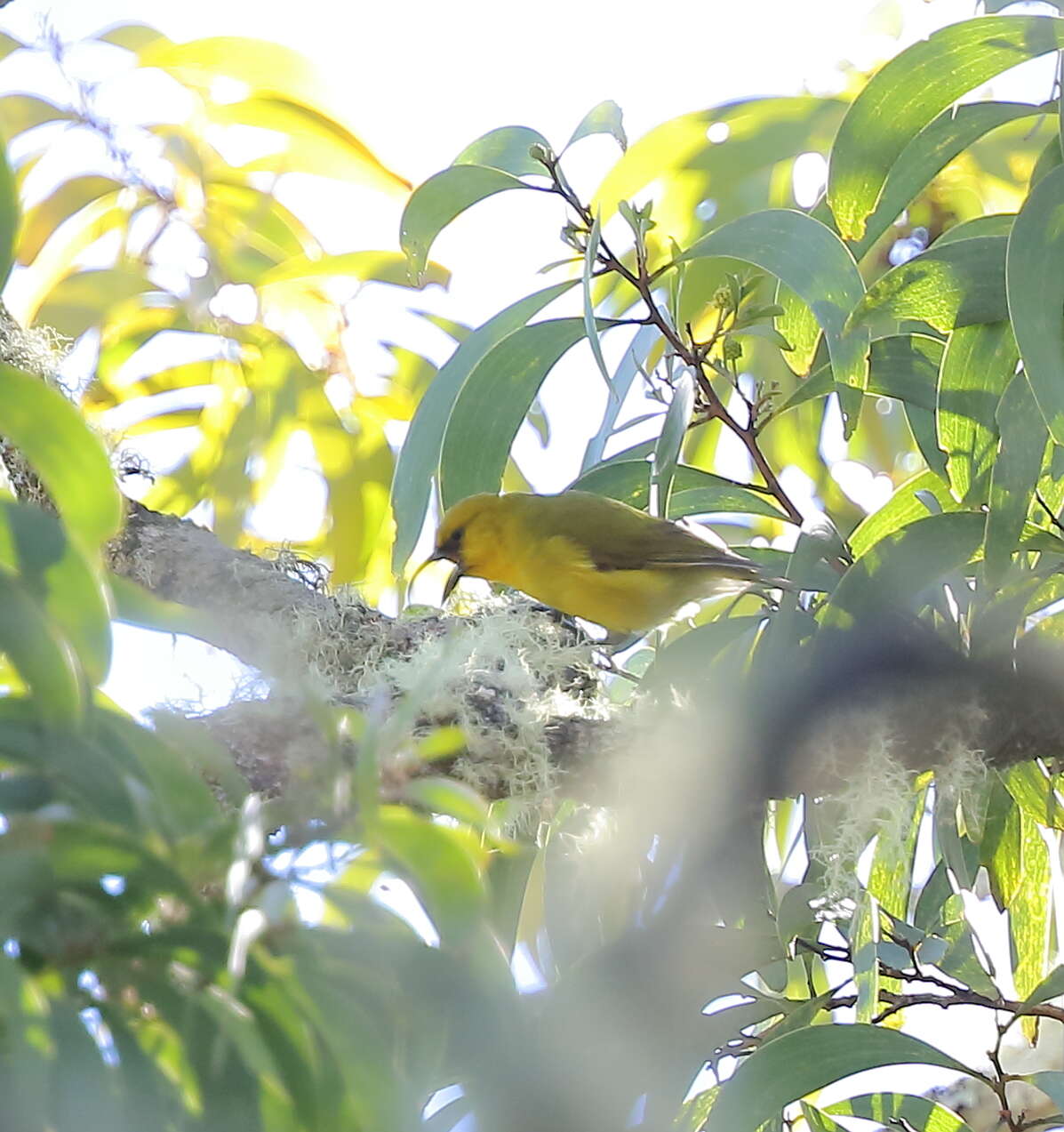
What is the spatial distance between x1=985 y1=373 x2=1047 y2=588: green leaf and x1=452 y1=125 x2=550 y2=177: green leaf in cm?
75

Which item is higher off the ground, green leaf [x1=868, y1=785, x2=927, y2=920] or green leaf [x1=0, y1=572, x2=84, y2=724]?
green leaf [x1=0, y1=572, x2=84, y2=724]

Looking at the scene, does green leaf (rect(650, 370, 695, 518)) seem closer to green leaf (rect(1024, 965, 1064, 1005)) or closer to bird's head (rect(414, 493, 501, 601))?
green leaf (rect(1024, 965, 1064, 1005))

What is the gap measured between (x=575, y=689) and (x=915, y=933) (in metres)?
0.70

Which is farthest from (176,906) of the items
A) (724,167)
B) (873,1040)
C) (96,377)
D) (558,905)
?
(96,377)

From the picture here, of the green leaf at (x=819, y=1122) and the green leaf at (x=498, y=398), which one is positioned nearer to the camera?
the green leaf at (x=819, y=1122)

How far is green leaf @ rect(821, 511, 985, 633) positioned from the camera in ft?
5.09

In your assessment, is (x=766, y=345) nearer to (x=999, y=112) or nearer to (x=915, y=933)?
(x=999, y=112)

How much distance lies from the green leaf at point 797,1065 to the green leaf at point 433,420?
89cm

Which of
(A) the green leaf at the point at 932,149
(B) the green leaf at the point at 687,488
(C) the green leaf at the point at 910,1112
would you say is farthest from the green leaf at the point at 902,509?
(C) the green leaf at the point at 910,1112

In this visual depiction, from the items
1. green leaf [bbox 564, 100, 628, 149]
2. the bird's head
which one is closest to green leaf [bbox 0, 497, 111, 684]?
green leaf [bbox 564, 100, 628, 149]

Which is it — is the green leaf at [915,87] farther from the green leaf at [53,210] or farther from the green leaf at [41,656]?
the green leaf at [53,210]

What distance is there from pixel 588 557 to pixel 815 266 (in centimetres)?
132

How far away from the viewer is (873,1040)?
147cm

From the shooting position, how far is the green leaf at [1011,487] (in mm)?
1446
